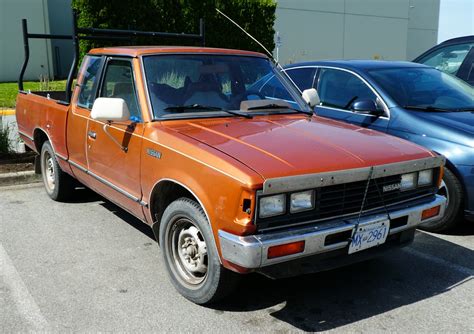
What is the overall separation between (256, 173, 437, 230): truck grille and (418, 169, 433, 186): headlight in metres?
0.18

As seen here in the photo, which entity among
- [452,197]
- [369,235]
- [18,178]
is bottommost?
[18,178]

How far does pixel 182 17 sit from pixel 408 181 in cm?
1316

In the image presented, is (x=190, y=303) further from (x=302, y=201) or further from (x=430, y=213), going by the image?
(x=430, y=213)

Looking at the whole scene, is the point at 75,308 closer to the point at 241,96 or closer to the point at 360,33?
the point at 241,96

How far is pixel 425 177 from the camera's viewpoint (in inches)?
143

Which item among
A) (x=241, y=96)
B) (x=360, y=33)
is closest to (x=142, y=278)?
(x=241, y=96)

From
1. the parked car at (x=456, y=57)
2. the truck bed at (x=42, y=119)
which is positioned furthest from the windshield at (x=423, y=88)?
the truck bed at (x=42, y=119)

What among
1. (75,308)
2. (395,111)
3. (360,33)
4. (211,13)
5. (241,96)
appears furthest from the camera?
(360,33)

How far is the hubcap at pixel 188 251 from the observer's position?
3.39 metres

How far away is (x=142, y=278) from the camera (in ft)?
12.8

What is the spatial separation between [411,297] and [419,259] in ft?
2.58

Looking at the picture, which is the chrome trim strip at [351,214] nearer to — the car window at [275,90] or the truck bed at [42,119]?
the car window at [275,90]

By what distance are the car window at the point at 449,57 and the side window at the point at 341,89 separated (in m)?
2.47

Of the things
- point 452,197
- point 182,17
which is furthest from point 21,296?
point 182,17
